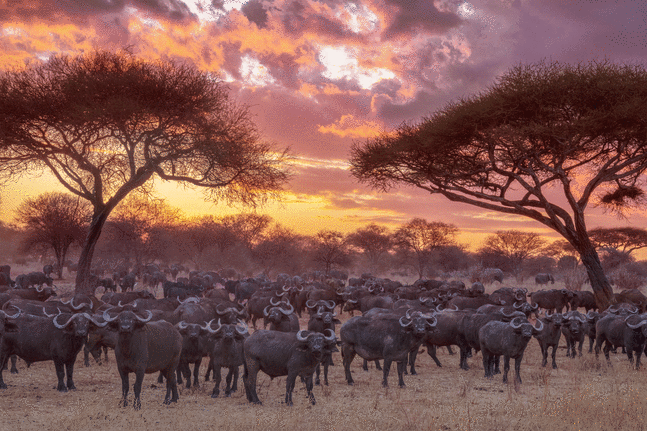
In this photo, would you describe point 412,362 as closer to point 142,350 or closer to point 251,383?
point 251,383

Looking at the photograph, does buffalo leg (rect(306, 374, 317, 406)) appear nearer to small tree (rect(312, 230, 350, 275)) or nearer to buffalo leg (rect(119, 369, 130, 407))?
buffalo leg (rect(119, 369, 130, 407))

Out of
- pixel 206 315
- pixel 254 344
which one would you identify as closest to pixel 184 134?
pixel 206 315

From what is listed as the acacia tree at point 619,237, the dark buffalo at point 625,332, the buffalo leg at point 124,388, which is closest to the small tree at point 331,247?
the acacia tree at point 619,237

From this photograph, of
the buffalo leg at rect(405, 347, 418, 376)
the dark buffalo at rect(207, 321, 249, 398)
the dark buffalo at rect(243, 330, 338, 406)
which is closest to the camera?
the dark buffalo at rect(243, 330, 338, 406)

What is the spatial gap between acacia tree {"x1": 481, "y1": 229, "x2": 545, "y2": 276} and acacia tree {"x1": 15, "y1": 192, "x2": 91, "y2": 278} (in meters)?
48.6

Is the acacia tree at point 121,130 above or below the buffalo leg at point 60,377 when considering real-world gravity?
above

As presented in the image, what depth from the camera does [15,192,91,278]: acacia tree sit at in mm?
47656

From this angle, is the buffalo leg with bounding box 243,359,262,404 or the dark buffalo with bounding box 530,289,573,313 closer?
the buffalo leg with bounding box 243,359,262,404

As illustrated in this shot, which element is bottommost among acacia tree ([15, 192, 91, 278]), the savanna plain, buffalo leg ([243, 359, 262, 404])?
the savanna plain

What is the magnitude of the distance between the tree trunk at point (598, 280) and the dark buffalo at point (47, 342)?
2051cm

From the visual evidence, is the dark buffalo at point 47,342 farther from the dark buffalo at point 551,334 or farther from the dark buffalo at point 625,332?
the dark buffalo at point 625,332

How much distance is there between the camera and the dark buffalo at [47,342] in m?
11.1

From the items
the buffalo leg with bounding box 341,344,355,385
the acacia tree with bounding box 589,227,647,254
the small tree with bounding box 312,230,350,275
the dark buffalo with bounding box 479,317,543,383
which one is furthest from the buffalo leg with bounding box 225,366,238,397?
the small tree with bounding box 312,230,350,275

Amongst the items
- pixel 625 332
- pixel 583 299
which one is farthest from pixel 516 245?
pixel 625 332
